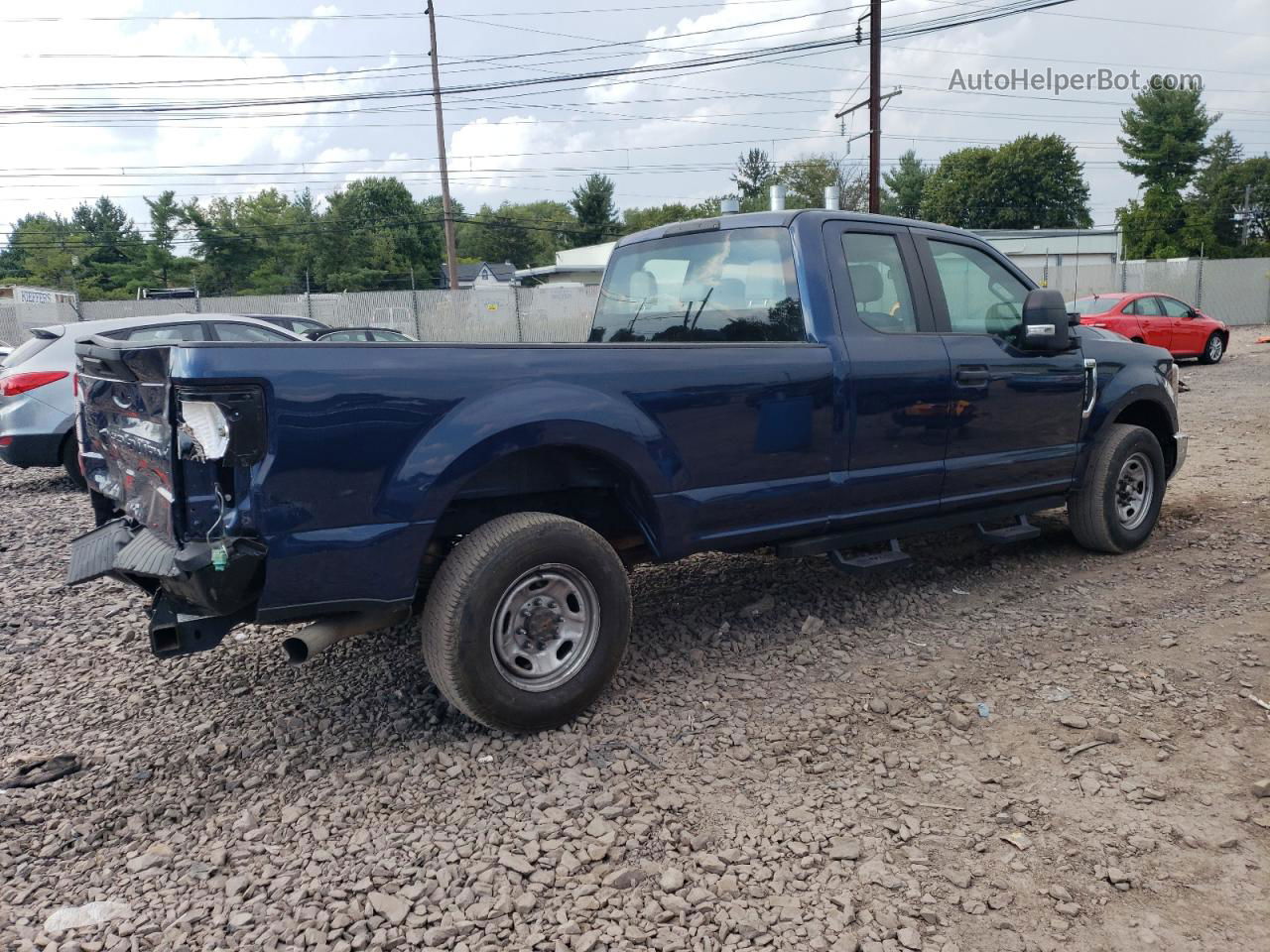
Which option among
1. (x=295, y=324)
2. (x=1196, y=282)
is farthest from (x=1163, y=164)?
(x=295, y=324)

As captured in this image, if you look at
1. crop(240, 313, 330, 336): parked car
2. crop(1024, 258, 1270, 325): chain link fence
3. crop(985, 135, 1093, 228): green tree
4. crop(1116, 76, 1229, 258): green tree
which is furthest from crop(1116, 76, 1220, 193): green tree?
crop(240, 313, 330, 336): parked car

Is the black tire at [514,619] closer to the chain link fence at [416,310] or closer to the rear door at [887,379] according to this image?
the rear door at [887,379]

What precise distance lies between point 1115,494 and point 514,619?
3.98 m

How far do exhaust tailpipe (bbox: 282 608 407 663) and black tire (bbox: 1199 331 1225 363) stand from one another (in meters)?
20.4

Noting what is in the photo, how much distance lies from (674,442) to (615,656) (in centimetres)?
87

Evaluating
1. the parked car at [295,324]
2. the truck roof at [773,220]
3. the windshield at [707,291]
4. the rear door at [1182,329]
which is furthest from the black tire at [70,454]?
the rear door at [1182,329]

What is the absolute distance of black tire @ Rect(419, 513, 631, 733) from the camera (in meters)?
3.18

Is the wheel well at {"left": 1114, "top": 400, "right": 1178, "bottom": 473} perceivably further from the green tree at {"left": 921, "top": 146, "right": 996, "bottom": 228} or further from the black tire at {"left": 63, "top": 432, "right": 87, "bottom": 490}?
the green tree at {"left": 921, "top": 146, "right": 996, "bottom": 228}

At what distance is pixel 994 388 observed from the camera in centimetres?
473

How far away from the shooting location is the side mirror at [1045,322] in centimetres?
475

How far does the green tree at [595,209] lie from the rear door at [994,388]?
229 ft

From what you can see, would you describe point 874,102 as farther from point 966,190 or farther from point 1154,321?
point 966,190

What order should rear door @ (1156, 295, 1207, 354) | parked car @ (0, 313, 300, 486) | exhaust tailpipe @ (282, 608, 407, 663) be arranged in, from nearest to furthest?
exhaust tailpipe @ (282, 608, 407, 663), parked car @ (0, 313, 300, 486), rear door @ (1156, 295, 1207, 354)

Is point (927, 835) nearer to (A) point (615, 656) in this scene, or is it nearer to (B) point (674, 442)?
(A) point (615, 656)
